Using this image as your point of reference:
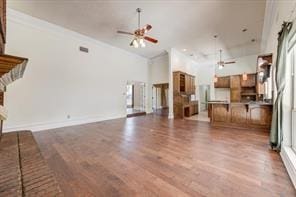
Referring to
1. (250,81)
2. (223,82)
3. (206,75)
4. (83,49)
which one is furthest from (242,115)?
(83,49)

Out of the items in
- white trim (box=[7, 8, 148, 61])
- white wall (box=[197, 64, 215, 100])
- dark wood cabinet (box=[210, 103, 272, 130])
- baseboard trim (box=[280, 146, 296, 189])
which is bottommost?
baseboard trim (box=[280, 146, 296, 189])

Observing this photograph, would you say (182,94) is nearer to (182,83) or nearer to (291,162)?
(182,83)

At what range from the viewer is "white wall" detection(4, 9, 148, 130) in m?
4.64

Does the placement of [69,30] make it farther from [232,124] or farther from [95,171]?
[232,124]

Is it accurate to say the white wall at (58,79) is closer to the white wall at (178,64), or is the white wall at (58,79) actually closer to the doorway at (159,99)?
the white wall at (178,64)

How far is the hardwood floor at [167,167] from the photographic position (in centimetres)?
183

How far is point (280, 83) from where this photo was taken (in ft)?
9.33

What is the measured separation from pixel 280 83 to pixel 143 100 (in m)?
7.68

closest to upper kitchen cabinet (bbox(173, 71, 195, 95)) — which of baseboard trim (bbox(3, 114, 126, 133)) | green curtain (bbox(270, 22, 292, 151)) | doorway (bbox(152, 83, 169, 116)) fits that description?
doorway (bbox(152, 83, 169, 116))

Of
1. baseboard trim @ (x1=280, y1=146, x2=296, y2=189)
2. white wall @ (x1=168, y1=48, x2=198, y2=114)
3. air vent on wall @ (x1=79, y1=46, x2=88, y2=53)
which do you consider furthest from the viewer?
white wall @ (x1=168, y1=48, x2=198, y2=114)

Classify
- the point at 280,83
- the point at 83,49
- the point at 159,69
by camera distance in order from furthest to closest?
1. the point at 159,69
2. the point at 83,49
3. the point at 280,83

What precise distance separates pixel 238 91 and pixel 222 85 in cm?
104

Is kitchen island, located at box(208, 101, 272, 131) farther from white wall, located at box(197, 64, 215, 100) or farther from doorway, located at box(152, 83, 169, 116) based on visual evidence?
white wall, located at box(197, 64, 215, 100)

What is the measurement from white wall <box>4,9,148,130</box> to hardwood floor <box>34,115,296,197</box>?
Result: 1.70 metres
